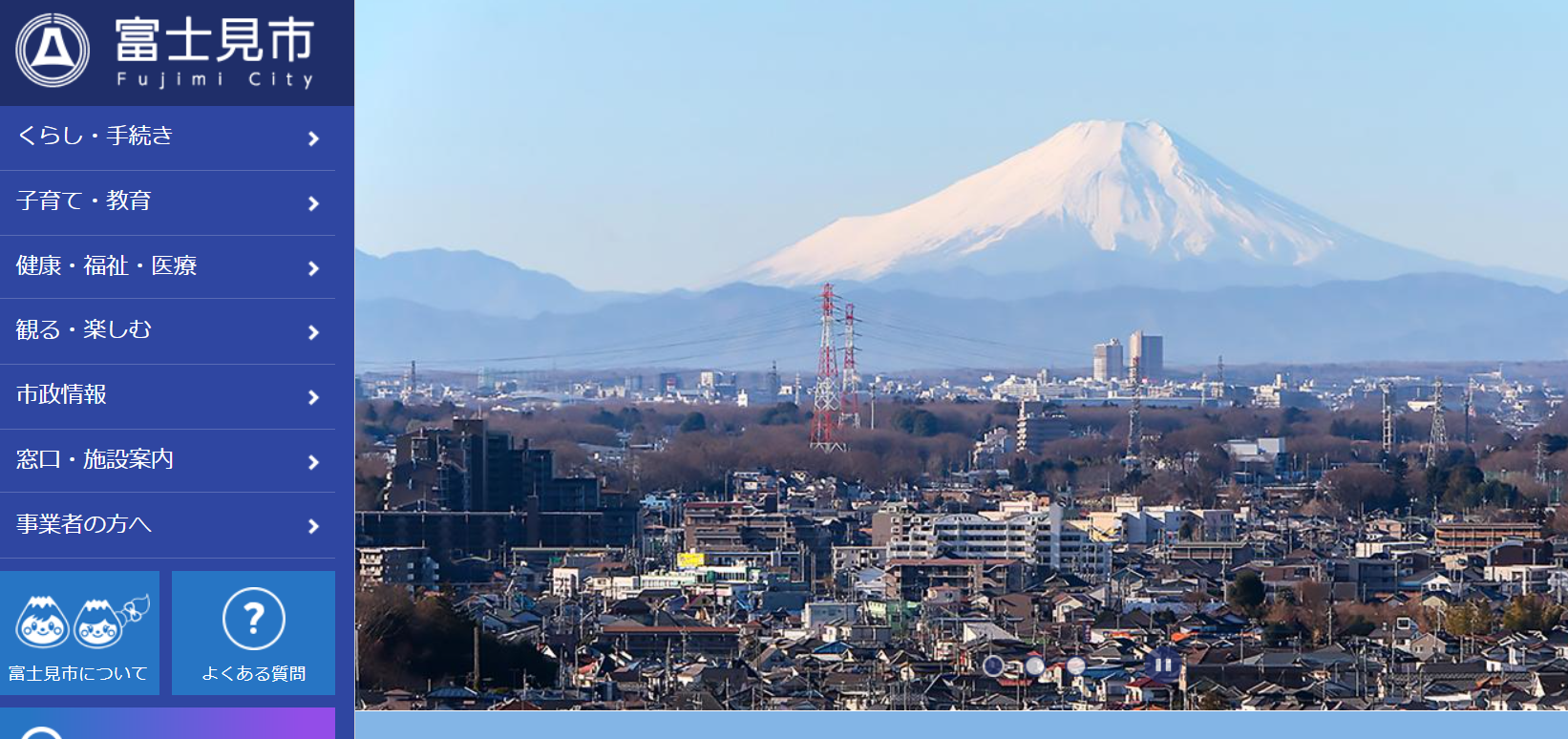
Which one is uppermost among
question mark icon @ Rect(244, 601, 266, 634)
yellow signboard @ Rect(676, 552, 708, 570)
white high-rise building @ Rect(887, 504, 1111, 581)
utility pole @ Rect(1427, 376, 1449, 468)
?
question mark icon @ Rect(244, 601, 266, 634)

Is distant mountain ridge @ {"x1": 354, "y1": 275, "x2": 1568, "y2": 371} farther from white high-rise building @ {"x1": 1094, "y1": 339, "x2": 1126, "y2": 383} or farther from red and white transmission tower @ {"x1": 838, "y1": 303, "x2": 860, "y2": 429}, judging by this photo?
red and white transmission tower @ {"x1": 838, "y1": 303, "x2": 860, "y2": 429}

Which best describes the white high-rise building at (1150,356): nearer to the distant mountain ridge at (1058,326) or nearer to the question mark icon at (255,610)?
the distant mountain ridge at (1058,326)

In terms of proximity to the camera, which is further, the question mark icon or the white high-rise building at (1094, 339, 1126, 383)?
the white high-rise building at (1094, 339, 1126, 383)

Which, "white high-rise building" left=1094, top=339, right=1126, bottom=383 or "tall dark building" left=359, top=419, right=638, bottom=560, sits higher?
"white high-rise building" left=1094, top=339, right=1126, bottom=383

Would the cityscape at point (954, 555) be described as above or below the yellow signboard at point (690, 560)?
above

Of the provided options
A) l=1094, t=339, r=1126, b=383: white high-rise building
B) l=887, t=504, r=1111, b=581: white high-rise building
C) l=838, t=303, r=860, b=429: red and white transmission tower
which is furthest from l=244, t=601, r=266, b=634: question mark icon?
l=1094, t=339, r=1126, b=383: white high-rise building

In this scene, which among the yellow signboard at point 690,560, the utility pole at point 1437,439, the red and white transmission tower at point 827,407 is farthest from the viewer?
the red and white transmission tower at point 827,407

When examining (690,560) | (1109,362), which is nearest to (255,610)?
(690,560)

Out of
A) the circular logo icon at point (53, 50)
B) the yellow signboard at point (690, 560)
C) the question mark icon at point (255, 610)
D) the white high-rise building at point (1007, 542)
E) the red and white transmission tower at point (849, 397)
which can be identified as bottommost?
the yellow signboard at point (690, 560)

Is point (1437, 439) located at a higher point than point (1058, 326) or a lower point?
lower

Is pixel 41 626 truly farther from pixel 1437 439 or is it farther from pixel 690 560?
pixel 1437 439

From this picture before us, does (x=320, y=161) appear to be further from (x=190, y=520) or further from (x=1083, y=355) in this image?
(x=1083, y=355)

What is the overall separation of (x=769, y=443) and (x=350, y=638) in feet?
76.2

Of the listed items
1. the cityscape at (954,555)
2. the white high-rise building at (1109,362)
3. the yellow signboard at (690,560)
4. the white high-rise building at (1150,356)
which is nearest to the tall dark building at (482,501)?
the cityscape at (954,555)
